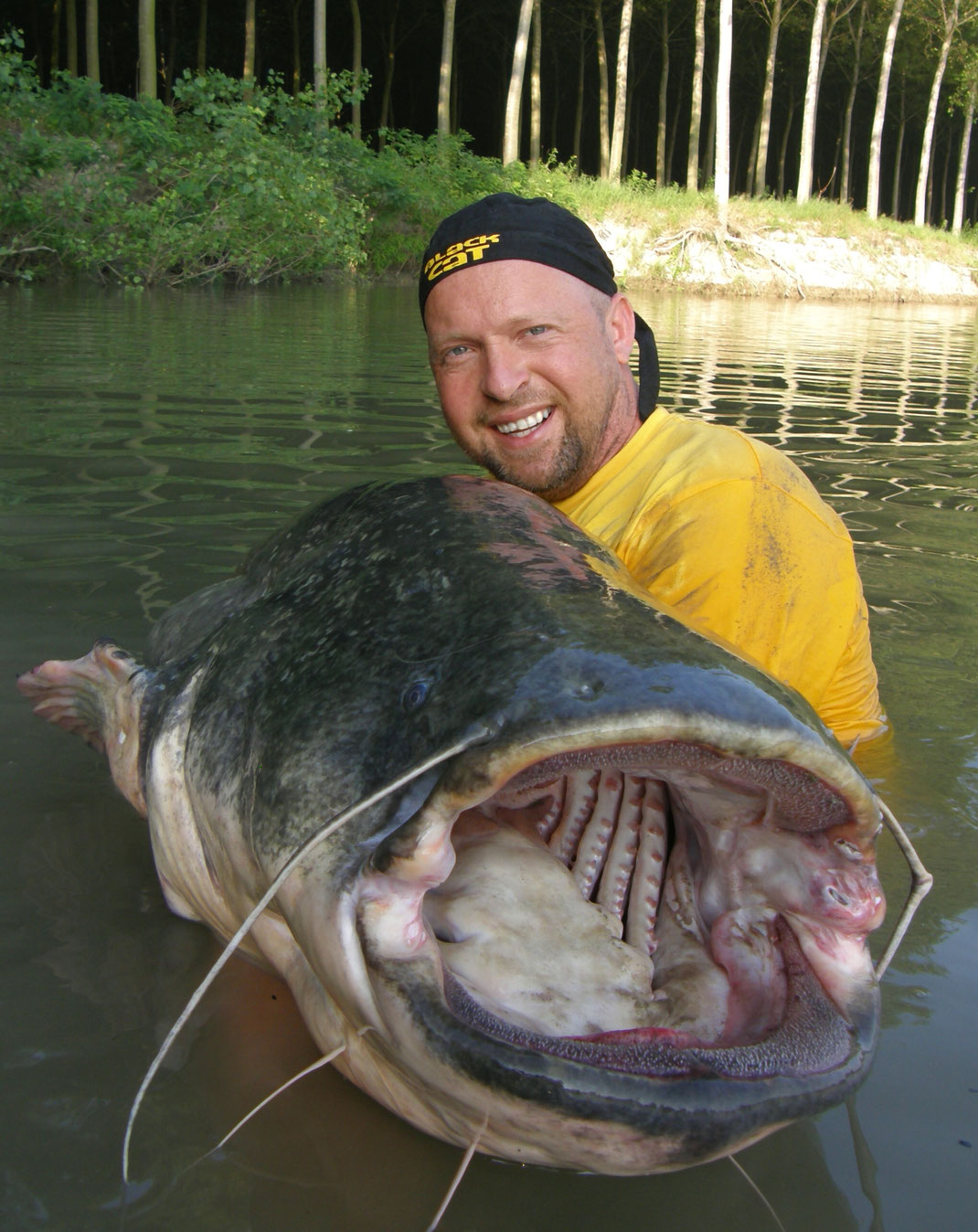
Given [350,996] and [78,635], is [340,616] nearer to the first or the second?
[350,996]

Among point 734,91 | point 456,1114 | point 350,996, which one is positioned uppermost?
point 734,91

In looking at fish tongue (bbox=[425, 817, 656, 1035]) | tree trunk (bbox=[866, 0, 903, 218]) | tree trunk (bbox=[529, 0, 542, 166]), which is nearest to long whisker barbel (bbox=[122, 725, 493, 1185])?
fish tongue (bbox=[425, 817, 656, 1035])

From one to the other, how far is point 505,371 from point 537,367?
84 millimetres

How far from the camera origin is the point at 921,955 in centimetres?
203

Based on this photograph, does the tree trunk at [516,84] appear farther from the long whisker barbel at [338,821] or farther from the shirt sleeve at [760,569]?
the long whisker barbel at [338,821]

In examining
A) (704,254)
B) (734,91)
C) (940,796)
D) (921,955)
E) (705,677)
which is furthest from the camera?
(734,91)

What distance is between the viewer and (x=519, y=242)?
9.16 ft

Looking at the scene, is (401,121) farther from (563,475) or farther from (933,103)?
(563,475)

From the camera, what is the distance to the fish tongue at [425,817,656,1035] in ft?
4.30

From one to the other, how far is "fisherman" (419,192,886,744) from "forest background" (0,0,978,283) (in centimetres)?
1196

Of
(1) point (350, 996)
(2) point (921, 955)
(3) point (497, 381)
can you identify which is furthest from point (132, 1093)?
(3) point (497, 381)

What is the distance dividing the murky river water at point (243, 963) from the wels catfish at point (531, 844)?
0.47 ft

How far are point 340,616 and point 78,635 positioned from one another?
6.79 feet

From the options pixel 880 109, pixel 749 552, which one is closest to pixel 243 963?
pixel 749 552
